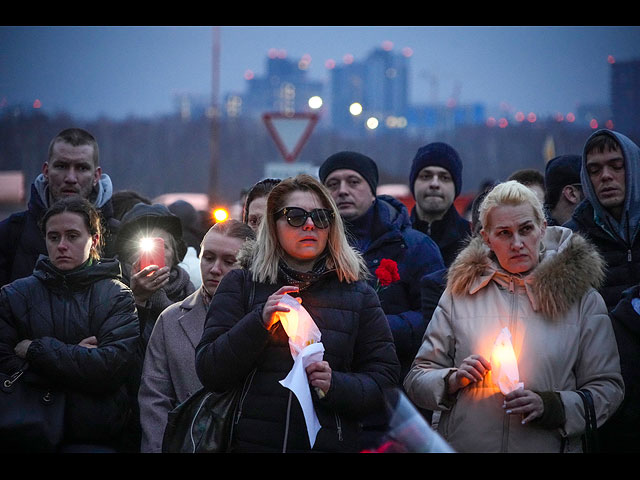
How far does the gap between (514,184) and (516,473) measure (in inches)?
58.4

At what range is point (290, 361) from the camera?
4.05m

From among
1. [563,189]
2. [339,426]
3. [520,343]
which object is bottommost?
[339,426]

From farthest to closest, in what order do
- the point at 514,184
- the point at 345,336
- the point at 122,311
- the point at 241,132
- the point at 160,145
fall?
the point at 241,132
the point at 160,145
the point at 122,311
the point at 514,184
the point at 345,336

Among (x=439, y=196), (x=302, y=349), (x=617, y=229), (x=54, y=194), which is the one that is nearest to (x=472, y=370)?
(x=302, y=349)

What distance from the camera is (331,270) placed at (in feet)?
13.7

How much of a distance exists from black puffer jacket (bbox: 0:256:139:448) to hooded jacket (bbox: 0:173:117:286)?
0.96 metres

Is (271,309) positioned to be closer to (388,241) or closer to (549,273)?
(549,273)

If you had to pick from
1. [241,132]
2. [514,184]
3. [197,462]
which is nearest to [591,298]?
[514,184]

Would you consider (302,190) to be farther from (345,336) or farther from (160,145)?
(160,145)

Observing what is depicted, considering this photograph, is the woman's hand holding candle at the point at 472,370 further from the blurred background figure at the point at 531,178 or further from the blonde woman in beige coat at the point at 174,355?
the blurred background figure at the point at 531,178

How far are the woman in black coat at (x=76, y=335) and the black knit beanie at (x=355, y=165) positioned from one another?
1.95 meters

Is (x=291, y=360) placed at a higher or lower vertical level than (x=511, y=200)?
lower

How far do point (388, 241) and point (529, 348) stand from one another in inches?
67.7

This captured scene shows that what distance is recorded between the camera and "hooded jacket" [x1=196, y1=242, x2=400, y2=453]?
3.94 metres
